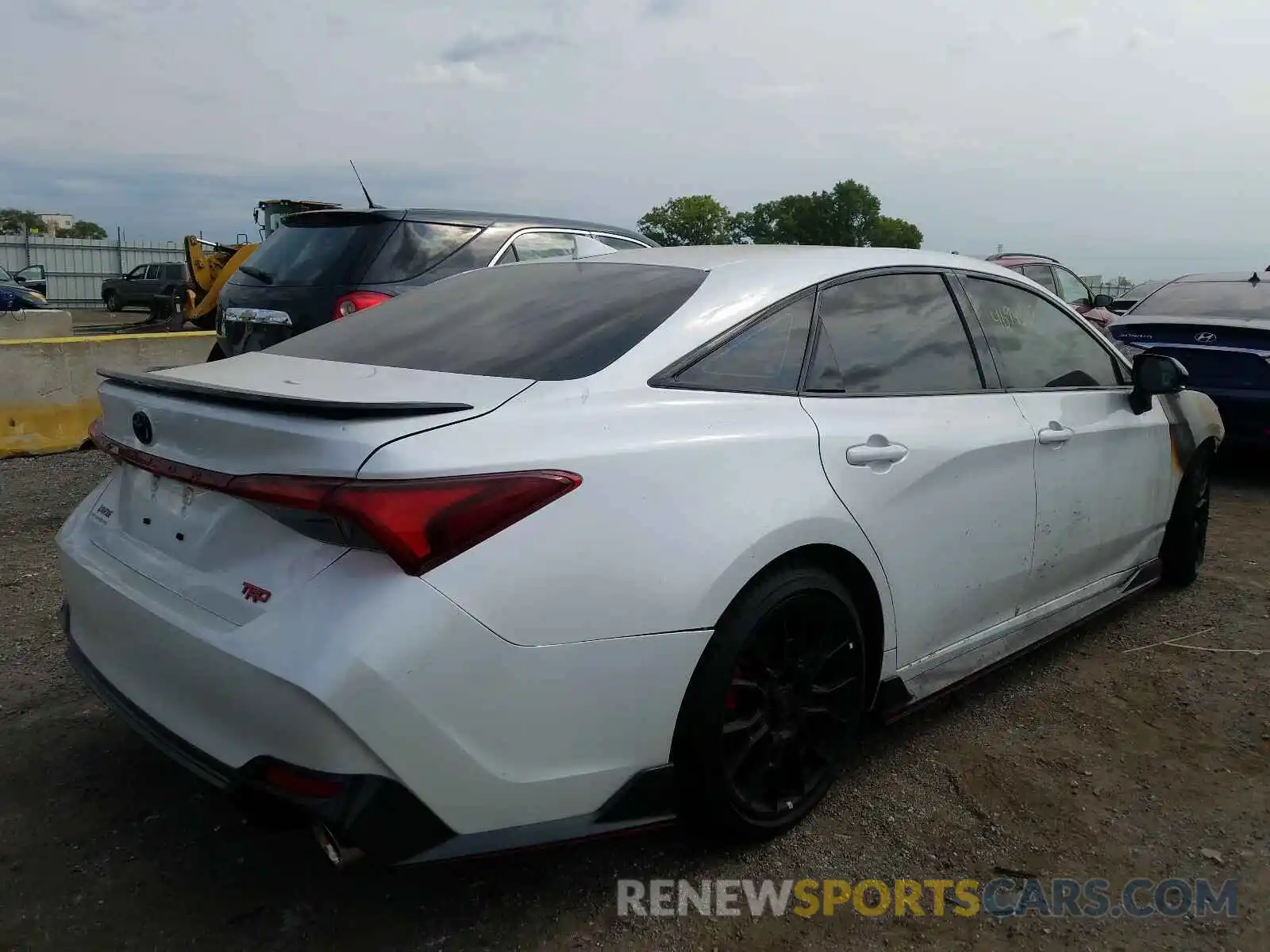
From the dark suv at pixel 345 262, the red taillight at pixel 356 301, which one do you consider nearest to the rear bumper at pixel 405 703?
the red taillight at pixel 356 301

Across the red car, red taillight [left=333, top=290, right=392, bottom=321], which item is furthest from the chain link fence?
red taillight [left=333, top=290, right=392, bottom=321]

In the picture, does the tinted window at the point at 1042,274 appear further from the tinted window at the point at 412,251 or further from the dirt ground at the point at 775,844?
the dirt ground at the point at 775,844

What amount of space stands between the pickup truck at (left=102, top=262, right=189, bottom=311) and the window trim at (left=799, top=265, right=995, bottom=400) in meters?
30.3

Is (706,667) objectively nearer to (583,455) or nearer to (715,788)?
(715,788)

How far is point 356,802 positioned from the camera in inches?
74.0

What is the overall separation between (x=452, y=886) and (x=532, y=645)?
83 centimetres

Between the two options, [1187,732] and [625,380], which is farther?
[1187,732]

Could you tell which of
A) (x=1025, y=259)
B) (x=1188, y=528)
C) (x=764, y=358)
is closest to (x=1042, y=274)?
(x=1025, y=259)

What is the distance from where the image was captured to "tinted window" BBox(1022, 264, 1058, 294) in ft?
35.7

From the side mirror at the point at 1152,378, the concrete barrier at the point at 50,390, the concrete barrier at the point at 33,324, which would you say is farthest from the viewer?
the concrete barrier at the point at 33,324

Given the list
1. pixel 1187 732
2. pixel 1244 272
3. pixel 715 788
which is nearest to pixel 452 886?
pixel 715 788

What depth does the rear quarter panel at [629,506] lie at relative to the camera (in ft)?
6.43

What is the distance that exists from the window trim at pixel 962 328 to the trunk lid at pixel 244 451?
3.00 feet

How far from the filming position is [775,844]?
8.62 ft
